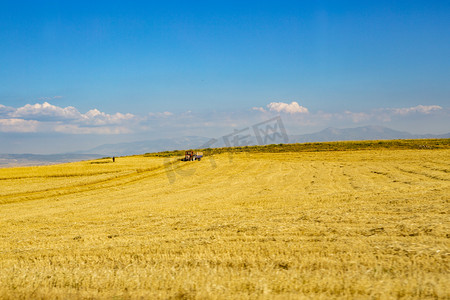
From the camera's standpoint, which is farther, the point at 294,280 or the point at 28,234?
the point at 28,234

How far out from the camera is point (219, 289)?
5340 mm

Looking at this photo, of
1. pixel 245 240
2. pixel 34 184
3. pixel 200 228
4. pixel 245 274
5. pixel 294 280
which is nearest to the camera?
pixel 294 280

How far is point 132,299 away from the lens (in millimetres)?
5113

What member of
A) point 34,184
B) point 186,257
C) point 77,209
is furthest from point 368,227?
point 34,184

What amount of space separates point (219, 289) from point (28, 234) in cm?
932

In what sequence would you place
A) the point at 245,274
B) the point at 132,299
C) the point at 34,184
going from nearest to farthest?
the point at 132,299 < the point at 245,274 < the point at 34,184

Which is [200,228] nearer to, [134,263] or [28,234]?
[134,263]

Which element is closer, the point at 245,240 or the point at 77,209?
the point at 245,240

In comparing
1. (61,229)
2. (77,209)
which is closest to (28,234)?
(61,229)

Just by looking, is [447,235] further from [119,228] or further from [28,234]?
[28,234]

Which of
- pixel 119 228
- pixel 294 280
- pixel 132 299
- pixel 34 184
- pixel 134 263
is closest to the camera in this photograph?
pixel 132 299

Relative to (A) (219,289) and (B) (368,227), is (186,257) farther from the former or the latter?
(B) (368,227)

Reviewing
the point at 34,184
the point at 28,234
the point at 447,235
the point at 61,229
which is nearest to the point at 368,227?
the point at 447,235

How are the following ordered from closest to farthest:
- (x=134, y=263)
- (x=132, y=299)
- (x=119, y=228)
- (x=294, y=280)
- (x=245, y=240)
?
1. (x=132, y=299)
2. (x=294, y=280)
3. (x=134, y=263)
4. (x=245, y=240)
5. (x=119, y=228)
